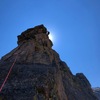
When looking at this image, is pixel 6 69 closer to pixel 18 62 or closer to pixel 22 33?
pixel 18 62

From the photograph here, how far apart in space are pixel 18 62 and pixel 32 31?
1430cm

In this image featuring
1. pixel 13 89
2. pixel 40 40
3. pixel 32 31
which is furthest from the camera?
pixel 32 31

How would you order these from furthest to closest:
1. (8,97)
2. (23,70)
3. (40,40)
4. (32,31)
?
1. (32,31)
2. (40,40)
3. (23,70)
4. (8,97)

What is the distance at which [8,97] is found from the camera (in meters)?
9.33

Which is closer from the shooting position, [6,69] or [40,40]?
[6,69]

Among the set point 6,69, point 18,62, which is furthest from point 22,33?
point 6,69

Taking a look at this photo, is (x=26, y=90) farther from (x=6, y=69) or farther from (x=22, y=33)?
(x=22, y=33)

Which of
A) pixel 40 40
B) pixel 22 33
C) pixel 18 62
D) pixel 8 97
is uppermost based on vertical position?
pixel 22 33

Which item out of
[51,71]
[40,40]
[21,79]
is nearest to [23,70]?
[21,79]

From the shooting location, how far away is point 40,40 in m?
25.2

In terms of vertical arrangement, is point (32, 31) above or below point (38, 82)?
above

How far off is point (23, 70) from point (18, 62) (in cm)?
275

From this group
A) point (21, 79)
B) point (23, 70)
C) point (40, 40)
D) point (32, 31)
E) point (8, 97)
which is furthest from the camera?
point (32, 31)

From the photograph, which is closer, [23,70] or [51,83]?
[51,83]
